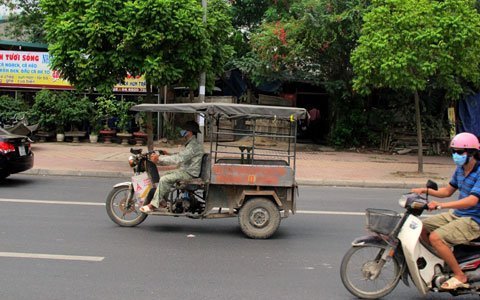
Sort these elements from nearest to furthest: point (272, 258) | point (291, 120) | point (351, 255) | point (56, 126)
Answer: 1. point (351, 255)
2. point (272, 258)
3. point (291, 120)
4. point (56, 126)

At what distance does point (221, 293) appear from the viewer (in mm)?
4770

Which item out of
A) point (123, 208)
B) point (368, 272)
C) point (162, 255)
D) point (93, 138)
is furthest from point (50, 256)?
point (93, 138)

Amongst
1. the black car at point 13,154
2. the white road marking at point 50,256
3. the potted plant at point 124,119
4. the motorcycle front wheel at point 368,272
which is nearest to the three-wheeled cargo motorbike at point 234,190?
the white road marking at point 50,256

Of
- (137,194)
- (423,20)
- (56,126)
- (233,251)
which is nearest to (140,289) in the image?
(233,251)

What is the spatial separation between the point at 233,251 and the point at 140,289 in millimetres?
1750

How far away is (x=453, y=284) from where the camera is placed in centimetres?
445

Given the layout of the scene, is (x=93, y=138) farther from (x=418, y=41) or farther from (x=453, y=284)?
(x=453, y=284)

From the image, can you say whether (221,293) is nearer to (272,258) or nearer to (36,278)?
(272,258)

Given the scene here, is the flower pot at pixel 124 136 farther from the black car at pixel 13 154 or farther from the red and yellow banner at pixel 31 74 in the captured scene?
the black car at pixel 13 154

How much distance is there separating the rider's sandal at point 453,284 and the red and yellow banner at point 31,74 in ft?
57.5

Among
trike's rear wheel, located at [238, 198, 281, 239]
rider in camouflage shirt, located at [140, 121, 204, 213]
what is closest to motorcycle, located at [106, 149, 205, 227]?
rider in camouflage shirt, located at [140, 121, 204, 213]

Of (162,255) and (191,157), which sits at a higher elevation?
(191,157)

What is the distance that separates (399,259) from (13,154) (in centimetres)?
901

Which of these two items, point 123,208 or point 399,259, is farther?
point 123,208
